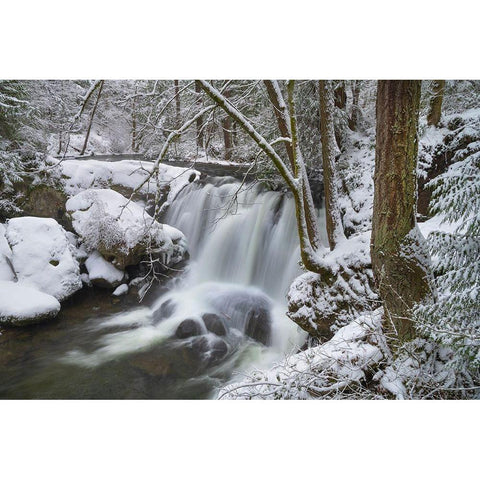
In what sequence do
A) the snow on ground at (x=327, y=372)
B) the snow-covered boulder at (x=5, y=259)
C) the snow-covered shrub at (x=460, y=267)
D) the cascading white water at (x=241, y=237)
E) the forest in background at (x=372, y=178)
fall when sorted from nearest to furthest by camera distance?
the snow-covered shrub at (x=460, y=267), the forest in background at (x=372, y=178), the snow on ground at (x=327, y=372), the snow-covered boulder at (x=5, y=259), the cascading white water at (x=241, y=237)

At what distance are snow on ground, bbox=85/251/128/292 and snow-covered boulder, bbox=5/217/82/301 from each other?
23 cm

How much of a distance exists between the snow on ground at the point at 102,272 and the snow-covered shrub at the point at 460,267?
3876 millimetres

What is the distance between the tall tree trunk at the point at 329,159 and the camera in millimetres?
3090

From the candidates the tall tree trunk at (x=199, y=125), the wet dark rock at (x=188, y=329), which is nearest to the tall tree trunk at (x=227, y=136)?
the tall tree trunk at (x=199, y=125)

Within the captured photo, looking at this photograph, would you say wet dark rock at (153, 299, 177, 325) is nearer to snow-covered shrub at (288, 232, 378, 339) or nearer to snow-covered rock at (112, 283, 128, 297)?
snow-covered rock at (112, 283, 128, 297)

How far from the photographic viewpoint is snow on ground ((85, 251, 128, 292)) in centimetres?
446

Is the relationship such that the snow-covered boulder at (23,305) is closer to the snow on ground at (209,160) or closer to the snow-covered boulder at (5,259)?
the snow-covered boulder at (5,259)

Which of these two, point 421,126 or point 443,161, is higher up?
point 421,126

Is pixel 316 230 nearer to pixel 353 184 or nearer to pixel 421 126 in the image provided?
pixel 353 184

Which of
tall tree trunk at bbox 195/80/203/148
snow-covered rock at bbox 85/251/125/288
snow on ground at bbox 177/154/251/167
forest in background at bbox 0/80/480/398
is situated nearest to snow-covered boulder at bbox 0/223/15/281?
forest in background at bbox 0/80/480/398

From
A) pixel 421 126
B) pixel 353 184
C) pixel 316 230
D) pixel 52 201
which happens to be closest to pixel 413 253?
pixel 421 126

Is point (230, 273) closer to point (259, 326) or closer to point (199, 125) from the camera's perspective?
point (259, 326)

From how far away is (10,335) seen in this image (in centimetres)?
310

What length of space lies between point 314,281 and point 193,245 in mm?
2137
